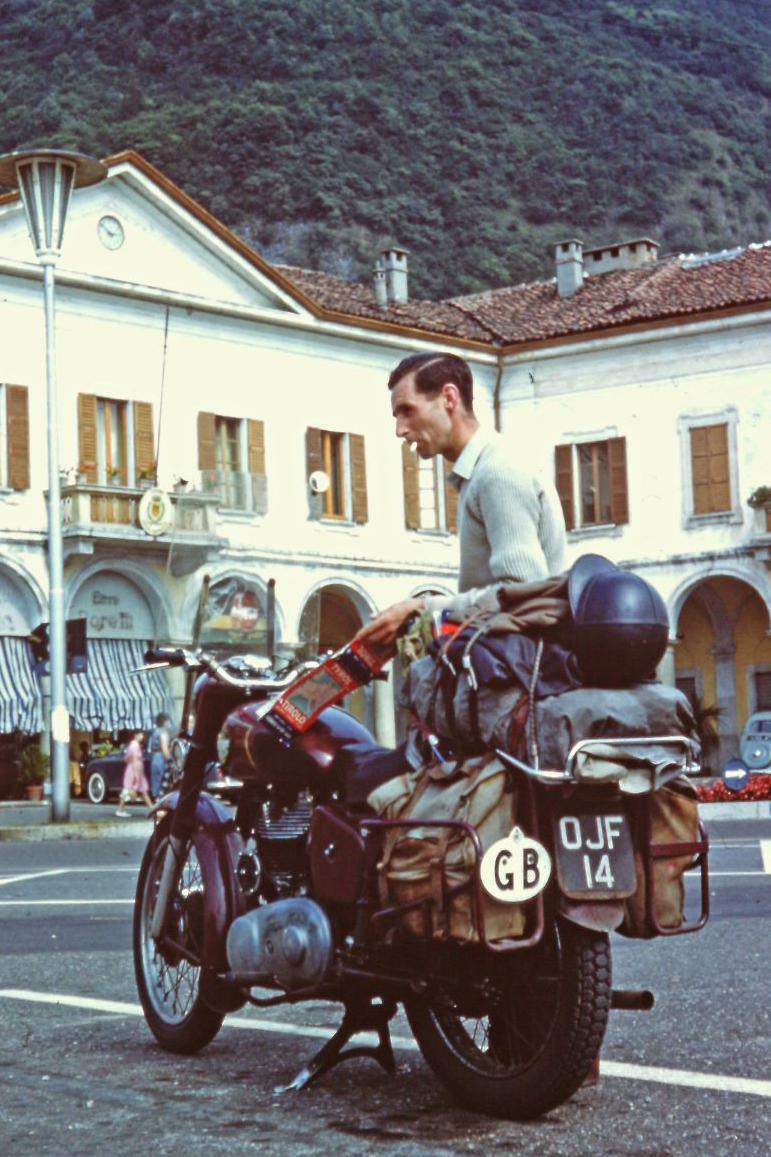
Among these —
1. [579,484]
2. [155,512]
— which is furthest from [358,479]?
[155,512]

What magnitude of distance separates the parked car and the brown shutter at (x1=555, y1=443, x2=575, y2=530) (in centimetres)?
1192

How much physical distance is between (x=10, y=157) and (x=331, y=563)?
1518cm

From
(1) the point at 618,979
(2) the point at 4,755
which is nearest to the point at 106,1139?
(1) the point at 618,979

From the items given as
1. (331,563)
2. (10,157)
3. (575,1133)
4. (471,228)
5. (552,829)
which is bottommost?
(575,1133)

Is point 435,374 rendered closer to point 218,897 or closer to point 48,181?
point 218,897

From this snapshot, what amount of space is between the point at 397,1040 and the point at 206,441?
1279 inches

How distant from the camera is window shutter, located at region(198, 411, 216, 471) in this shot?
38.6 m

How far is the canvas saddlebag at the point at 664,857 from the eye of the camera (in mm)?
5137

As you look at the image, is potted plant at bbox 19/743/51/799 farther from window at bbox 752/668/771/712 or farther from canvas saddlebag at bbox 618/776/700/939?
canvas saddlebag at bbox 618/776/700/939

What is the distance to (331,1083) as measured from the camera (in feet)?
19.0

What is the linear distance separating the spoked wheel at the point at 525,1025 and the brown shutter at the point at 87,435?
31098 millimetres

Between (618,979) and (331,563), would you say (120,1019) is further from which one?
(331,563)

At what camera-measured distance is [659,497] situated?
142 feet

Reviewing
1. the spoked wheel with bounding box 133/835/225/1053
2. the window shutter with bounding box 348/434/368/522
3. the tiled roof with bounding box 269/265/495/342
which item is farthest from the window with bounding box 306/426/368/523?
the spoked wheel with bounding box 133/835/225/1053
